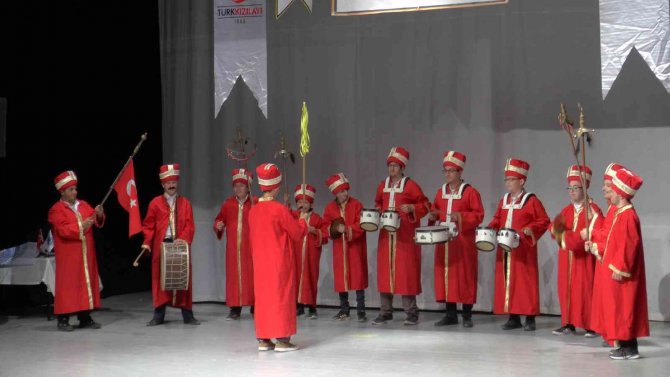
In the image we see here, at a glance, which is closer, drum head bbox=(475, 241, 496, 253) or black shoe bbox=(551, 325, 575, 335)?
drum head bbox=(475, 241, 496, 253)

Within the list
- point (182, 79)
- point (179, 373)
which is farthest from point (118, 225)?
point (179, 373)

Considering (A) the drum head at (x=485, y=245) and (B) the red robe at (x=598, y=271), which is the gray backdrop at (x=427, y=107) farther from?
(B) the red robe at (x=598, y=271)

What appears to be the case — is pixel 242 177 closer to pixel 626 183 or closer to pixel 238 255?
pixel 238 255

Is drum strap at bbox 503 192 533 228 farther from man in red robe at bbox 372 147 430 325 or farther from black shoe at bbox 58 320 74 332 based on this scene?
black shoe at bbox 58 320 74 332

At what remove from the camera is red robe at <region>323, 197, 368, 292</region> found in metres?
8.80

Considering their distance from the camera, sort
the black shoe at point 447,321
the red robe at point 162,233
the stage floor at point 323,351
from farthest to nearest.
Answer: the red robe at point 162,233 → the black shoe at point 447,321 → the stage floor at point 323,351

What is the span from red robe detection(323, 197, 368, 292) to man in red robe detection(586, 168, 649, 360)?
2.75m

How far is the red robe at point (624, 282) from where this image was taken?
253 inches

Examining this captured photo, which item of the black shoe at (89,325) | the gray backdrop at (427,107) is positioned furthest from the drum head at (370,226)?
the black shoe at (89,325)

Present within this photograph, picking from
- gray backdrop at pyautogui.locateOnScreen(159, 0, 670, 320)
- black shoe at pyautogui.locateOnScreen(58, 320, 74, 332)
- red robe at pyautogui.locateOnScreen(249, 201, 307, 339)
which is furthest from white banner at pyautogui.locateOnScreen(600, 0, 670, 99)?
black shoe at pyautogui.locateOnScreen(58, 320, 74, 332)

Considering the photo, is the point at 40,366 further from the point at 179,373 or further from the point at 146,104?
the point at 146,104

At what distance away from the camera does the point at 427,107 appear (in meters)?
9.62

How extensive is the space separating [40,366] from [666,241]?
18.8ft

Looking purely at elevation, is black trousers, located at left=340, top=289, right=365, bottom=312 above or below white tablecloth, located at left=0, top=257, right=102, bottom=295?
below
